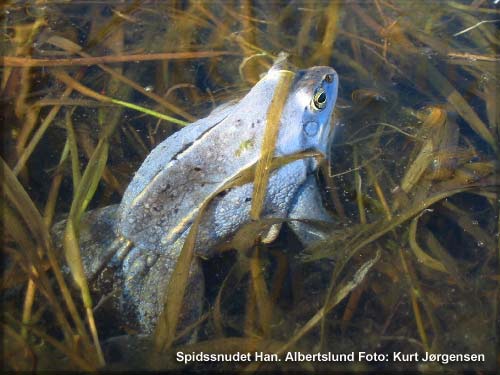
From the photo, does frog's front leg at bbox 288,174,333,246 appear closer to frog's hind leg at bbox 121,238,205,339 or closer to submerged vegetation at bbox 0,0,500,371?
submerged vegetation at bbox 0,0,500,371

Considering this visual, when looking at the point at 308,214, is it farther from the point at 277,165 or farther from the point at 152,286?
the point at 152,286

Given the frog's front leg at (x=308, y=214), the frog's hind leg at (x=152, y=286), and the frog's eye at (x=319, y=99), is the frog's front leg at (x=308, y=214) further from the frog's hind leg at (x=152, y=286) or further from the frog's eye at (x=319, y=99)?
the frog's hind leg at (x=152, y=286)

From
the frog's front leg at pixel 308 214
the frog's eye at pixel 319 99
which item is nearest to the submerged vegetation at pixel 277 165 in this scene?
the frog's front leg at pixel 308 214

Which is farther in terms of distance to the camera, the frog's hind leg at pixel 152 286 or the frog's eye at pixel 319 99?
the frog's eye at pixel 319 99

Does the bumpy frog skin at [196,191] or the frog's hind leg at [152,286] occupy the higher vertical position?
the bumpy frog skin at [196,191]

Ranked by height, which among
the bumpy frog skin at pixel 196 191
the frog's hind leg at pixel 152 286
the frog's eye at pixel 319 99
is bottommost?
the frog's hind leg at pixel 152 286

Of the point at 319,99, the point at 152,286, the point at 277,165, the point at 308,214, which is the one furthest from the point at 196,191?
the point at 319,99

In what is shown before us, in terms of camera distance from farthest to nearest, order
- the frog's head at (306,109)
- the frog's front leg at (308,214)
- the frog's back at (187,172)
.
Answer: the frog's front leg at (308,214), the frog's head at (306,109), the frog's back at (187,172)

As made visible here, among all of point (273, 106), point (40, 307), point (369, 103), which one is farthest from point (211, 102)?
point (40, 307)
